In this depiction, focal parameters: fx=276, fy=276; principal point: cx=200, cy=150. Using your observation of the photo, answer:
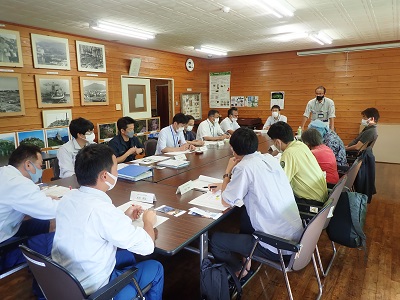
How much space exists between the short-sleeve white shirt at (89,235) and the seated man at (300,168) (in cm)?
138

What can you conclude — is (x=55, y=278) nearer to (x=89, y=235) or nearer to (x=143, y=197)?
(x=89, y=235)

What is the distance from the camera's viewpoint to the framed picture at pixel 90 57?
4766 millimetres

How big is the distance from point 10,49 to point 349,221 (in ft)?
15.1

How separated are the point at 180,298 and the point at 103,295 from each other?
106 cm

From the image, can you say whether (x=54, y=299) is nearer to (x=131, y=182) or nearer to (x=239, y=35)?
(x=131, y=182)

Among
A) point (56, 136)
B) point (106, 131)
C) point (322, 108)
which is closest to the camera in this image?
point (56, 136)

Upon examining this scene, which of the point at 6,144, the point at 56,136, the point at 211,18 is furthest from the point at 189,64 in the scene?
the point at 6,144

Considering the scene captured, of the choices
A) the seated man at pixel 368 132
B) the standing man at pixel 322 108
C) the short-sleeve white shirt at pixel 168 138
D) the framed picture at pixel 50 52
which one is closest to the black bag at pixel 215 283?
the short-sleeve white shirt at pixel 168 138

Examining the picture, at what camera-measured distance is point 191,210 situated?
5.88ft

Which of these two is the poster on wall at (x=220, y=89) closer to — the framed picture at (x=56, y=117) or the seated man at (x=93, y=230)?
the framed picture at (x=56, y=117)

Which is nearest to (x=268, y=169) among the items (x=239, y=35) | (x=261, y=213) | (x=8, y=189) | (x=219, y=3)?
(x=261, y=213)

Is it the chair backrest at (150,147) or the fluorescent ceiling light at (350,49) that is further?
the fluorescent ceiling light at (350,49)

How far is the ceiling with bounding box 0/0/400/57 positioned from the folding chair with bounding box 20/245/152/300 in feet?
9.72

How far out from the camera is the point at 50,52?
436 cm
